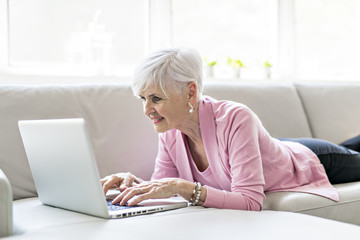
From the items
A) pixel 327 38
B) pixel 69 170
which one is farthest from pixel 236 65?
pixel 69 170

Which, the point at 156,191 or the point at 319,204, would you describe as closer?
the point at 156,191

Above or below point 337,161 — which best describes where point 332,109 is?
above

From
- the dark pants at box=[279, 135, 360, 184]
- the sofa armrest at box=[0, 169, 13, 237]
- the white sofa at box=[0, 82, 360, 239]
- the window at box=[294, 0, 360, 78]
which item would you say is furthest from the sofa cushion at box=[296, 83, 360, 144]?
the sofa armrest at box=[0, 169, 13, 237]

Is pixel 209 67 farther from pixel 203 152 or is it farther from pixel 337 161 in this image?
pixel 203 152

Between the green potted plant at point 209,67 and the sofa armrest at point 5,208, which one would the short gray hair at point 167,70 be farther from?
the green potted plant at point 209,67

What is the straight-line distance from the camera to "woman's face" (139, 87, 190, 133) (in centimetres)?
176

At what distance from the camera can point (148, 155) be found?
2.17m

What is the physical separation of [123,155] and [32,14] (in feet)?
4.13

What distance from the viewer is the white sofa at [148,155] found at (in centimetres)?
127

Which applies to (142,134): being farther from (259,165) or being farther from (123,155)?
(259,165)

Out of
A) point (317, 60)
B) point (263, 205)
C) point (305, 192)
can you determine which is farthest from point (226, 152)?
point (317, 60)

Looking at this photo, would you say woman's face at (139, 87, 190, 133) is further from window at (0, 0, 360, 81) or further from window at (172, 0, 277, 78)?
window at (172, 0, 277, 78)

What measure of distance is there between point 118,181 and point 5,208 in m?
0.58

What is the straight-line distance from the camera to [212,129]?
71.2 inches
